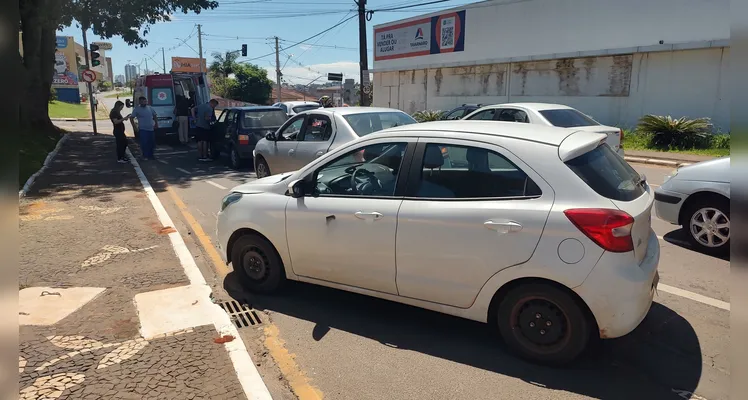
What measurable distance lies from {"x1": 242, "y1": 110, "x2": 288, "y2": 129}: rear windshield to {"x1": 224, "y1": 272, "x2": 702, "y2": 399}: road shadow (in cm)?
899

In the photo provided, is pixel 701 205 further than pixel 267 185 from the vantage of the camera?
Yes

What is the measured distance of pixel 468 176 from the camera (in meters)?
3.86

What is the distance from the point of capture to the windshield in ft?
27.7

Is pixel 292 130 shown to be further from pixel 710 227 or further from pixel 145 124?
pixel 710 227

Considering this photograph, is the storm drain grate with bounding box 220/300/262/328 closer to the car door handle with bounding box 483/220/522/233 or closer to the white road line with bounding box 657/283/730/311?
the car door handle with bounding box 483/220/522/233

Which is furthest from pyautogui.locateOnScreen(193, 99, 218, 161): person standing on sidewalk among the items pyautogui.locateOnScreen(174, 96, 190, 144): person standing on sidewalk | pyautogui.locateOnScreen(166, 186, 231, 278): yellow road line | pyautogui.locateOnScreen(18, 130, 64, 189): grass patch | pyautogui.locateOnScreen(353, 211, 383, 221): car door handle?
pyautogui.locateOnScreen(353, 211, 383, 221): car door handle

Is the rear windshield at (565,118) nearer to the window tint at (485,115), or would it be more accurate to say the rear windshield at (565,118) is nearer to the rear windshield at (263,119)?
the window tint at (485,115)

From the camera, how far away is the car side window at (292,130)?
971 centimetres

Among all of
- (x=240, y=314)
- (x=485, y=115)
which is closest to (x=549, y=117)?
(x=485, y=115)

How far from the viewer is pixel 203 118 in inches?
587

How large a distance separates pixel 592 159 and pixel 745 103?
9.82 ft

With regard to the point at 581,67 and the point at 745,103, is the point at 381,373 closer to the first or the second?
the point at 745,103

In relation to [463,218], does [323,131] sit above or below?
above

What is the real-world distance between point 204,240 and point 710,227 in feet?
20.6
